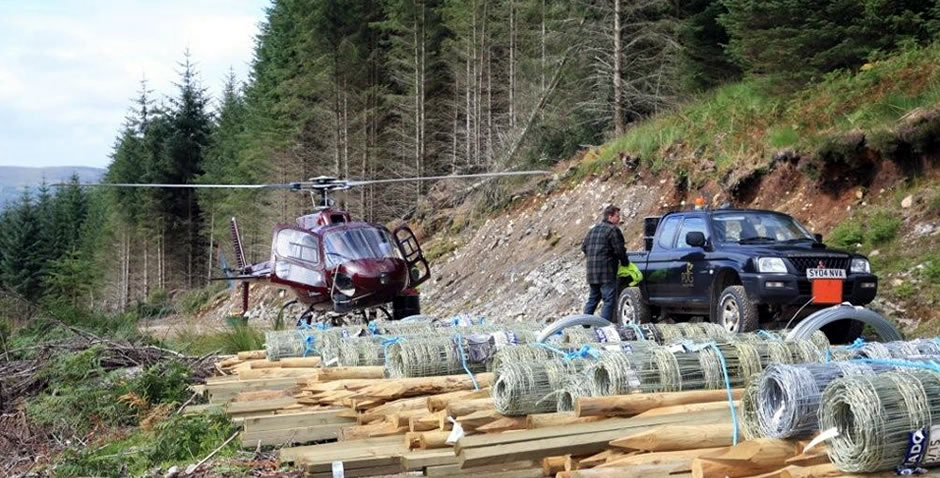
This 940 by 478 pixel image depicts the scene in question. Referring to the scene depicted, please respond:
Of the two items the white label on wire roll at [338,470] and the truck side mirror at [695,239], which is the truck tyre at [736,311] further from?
the white label on wire roll at [338,470]

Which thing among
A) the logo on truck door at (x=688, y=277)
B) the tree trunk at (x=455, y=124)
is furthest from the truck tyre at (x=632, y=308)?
the tree trunk at (x=455, y=124)

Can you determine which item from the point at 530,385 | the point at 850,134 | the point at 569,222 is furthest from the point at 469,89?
the point at 530,385

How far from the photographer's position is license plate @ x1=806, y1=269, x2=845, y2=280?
12273 millimetres

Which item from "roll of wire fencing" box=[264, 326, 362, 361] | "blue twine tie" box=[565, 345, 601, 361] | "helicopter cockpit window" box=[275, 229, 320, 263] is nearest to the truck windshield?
"roll of wire fencing" box=[264, 326, 362, 361]

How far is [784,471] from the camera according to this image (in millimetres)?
4434

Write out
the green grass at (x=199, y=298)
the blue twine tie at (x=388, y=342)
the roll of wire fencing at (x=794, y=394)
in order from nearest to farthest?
the roll of wire fencing at (x=794, y=394)
the blue twine tie at (x=388, y=342)
the green grass at (x=199, y=298)

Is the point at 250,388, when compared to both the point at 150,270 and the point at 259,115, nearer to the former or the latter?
the point at 259,115

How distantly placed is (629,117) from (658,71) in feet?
6.02

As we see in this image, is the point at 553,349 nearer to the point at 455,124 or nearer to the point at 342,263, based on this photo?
the point at 342,263

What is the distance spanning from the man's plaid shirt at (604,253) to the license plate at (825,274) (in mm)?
2671

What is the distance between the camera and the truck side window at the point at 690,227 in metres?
14.1

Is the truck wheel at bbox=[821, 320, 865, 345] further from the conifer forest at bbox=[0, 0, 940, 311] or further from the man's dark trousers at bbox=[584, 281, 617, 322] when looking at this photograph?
the conifer forest at bbox=[0, 0, 940, 311]

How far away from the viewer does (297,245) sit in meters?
19.7

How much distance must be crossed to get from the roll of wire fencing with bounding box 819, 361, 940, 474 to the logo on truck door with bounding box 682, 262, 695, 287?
922 cm
